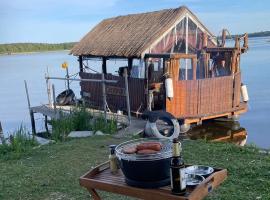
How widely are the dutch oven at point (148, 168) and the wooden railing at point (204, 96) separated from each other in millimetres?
9958

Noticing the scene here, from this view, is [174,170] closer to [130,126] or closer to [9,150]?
[9,150]

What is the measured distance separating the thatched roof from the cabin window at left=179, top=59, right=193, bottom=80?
1304 mm

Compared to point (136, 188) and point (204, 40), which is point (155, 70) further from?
point (136, 188)

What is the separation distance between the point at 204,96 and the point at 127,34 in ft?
12.9

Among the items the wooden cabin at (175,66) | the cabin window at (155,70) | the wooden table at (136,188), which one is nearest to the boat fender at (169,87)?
the wooden cabin at (175,66)

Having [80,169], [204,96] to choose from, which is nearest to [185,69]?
[204,96]

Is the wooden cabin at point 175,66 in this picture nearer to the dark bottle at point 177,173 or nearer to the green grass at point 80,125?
the green grass at point 80,125

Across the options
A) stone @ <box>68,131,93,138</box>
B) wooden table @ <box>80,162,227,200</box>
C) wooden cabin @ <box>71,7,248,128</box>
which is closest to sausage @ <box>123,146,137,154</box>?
wooden table @ <box>80,162,227,200</box>

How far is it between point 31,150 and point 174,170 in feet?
22.3

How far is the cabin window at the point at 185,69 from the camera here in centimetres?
1456

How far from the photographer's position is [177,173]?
317cm

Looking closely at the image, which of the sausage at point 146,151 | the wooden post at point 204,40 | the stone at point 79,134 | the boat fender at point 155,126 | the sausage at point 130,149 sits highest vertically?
the wooden post at point 204,40

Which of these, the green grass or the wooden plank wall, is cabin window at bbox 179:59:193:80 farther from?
the green grass

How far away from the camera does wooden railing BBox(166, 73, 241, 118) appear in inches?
538
